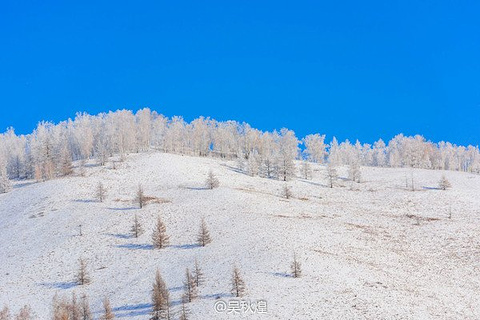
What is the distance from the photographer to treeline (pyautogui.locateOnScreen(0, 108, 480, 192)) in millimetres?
122062

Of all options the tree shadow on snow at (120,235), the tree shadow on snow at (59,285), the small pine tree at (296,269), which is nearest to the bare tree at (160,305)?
the small pine tree at (296,269)

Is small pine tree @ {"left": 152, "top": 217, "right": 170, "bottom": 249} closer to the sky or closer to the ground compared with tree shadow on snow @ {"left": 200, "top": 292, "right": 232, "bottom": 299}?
closer to the sky

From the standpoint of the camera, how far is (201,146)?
147m

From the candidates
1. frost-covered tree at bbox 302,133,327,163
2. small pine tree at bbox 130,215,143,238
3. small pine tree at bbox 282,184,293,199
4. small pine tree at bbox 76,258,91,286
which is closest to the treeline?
frost-covered tree at bbox 302,133,327,163

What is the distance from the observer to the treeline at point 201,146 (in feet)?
400

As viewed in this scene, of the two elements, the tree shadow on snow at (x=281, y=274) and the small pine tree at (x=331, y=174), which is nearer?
the tree shadow on snow at (x=281, y=274)

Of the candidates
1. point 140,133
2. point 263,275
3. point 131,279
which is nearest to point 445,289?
point 263,275

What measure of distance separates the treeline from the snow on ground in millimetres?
31430

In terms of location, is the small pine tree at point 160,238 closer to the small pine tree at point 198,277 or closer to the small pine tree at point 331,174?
the small pine tree at point 198,277

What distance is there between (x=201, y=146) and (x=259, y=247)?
101 meters

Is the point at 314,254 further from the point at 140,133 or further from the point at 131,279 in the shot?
the point at 140,133

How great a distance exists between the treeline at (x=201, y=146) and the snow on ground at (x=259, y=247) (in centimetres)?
3143

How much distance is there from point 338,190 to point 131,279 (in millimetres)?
61559

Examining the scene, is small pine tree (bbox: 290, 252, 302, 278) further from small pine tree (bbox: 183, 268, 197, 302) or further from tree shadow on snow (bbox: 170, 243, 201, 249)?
tree shadow on snow (bbox: 170, 243, 201, 249)
